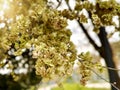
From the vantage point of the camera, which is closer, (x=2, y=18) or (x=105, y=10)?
(x=105, y=10)

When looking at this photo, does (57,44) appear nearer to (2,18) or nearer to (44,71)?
(44,71)

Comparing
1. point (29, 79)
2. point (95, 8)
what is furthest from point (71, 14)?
point (29, 79)

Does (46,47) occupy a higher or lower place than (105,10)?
lower

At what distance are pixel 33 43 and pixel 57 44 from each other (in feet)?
1.44

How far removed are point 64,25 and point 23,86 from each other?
31.0ft

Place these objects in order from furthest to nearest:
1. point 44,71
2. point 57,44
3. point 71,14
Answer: point 71,14, point 57,44, point 44,71

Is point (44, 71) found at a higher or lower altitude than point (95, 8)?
lower

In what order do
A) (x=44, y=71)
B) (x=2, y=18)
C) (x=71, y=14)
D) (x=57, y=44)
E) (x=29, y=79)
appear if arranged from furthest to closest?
1. (x=29, y=79)
2. (x=2, y=18)
3. (x=71, y=14)
4. (x=57, y=44)
5. (x=44, y=71)

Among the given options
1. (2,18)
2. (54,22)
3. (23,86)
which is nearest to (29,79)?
(23,86)

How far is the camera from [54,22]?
7.07 m

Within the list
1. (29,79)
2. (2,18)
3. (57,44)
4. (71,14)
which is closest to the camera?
(57,44)

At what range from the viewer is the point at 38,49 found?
249 inches

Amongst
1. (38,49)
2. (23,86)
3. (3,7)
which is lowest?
(23,86)

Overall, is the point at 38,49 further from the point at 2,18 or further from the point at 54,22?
the point at 2,18
